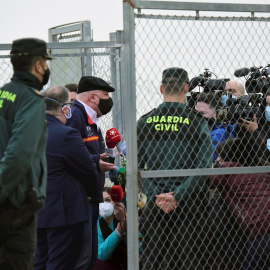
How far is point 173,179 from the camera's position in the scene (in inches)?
175

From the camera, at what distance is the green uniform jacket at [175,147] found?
4.37 metres

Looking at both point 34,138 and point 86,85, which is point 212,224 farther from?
point 34,138

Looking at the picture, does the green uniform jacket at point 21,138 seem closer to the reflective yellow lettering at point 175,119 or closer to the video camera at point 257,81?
the reflective yellow lettering at point 175,119

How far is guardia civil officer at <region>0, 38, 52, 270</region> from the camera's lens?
2998 mm

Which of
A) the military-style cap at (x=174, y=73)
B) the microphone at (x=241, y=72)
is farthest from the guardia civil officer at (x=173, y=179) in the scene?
the microphone at (x=241, y=72)

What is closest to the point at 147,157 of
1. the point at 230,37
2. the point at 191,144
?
the point at 191,144

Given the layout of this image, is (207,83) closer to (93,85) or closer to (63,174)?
(93,85)

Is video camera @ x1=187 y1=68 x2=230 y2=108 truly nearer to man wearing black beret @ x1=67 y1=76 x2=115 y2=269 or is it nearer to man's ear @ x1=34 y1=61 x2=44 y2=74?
man wearing black beret @ x1=67 y1=76 x2=115 y2=269

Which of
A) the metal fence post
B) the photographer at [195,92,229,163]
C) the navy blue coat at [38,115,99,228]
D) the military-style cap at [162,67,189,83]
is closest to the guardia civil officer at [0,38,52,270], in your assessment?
the metal fence post

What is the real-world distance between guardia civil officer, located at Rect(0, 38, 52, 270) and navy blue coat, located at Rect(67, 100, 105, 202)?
63.0 inches

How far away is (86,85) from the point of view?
5.25 metres

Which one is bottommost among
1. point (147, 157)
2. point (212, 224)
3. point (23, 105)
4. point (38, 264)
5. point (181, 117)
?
point (38, 264)

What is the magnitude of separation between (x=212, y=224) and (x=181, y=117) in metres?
0.87

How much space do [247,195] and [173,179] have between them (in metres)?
0.64
